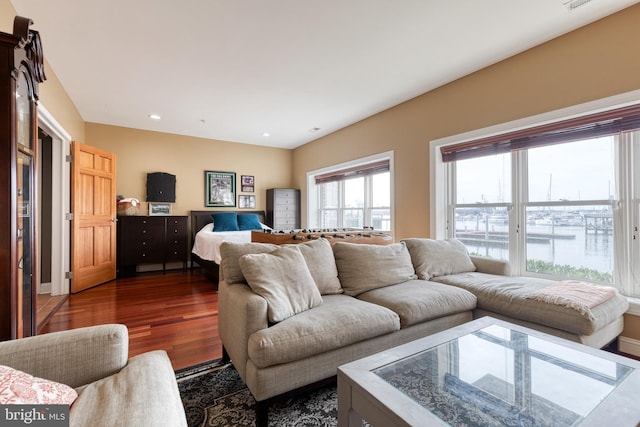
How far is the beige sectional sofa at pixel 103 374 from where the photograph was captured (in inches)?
34.5

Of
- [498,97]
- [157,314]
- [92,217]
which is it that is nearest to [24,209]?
[157,314]

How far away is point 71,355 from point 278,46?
8.79ft

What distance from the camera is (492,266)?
9.57ft

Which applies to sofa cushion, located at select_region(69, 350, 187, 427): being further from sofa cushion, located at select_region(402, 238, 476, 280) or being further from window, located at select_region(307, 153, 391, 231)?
window, located at select_region(307, 153, 391, 231)

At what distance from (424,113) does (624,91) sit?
185cm

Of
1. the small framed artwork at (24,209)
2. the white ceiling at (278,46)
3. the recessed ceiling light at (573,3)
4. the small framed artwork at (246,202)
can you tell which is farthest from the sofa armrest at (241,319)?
the small framed artwork at (246,202)

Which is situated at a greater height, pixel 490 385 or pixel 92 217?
pixel 92 217

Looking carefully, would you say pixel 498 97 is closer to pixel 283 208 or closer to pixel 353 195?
pixel 353 195

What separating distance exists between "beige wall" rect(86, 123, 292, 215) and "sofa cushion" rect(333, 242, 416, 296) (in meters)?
4.27

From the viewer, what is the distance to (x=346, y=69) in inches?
122

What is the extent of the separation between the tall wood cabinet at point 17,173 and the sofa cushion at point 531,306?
2.86 m

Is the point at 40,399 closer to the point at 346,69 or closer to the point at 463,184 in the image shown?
the point at 346,69

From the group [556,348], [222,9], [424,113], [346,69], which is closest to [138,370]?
A: [556,348]

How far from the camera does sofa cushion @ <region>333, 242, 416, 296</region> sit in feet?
7.63
